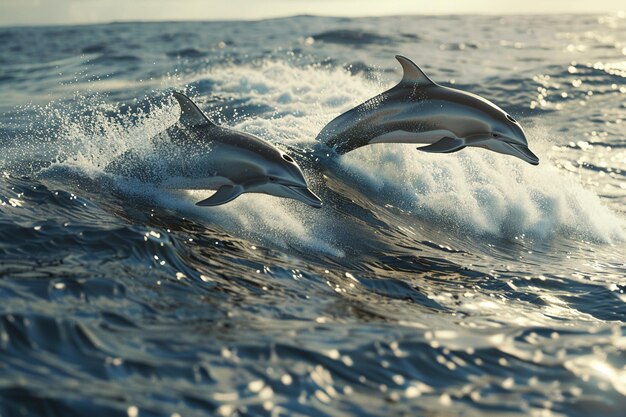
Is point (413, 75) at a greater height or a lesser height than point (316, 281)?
greater

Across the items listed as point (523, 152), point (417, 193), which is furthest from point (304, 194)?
point (417, 193)

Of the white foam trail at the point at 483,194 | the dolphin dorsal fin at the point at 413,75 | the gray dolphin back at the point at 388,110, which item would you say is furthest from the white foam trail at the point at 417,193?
the dolphin dorsal fin at the point at 413,75

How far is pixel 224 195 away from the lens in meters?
9.14

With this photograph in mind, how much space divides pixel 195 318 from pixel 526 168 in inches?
373

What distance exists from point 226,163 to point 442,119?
10.9 ft

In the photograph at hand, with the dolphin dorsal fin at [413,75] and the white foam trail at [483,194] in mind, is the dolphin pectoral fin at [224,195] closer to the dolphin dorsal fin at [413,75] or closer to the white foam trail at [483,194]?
the dolphin dorsal fin at [413,75]

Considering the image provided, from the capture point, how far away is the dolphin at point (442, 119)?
11.0 metres

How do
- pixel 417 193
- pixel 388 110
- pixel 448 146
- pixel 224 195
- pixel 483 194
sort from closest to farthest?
pixel 224 195 → pixel 448 146 → pixel 388 110 → pixel 417 193 → pixel 483 194

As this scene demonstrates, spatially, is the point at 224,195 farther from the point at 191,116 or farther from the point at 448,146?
the point at 448,146

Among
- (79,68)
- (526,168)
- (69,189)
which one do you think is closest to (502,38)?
(79,68)

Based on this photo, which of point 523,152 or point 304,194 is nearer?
point 304,194

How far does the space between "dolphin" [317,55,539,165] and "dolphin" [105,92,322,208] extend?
7.99ft

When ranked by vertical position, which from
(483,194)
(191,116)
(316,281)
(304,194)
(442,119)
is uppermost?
(191,116)

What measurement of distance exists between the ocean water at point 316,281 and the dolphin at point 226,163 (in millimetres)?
450
